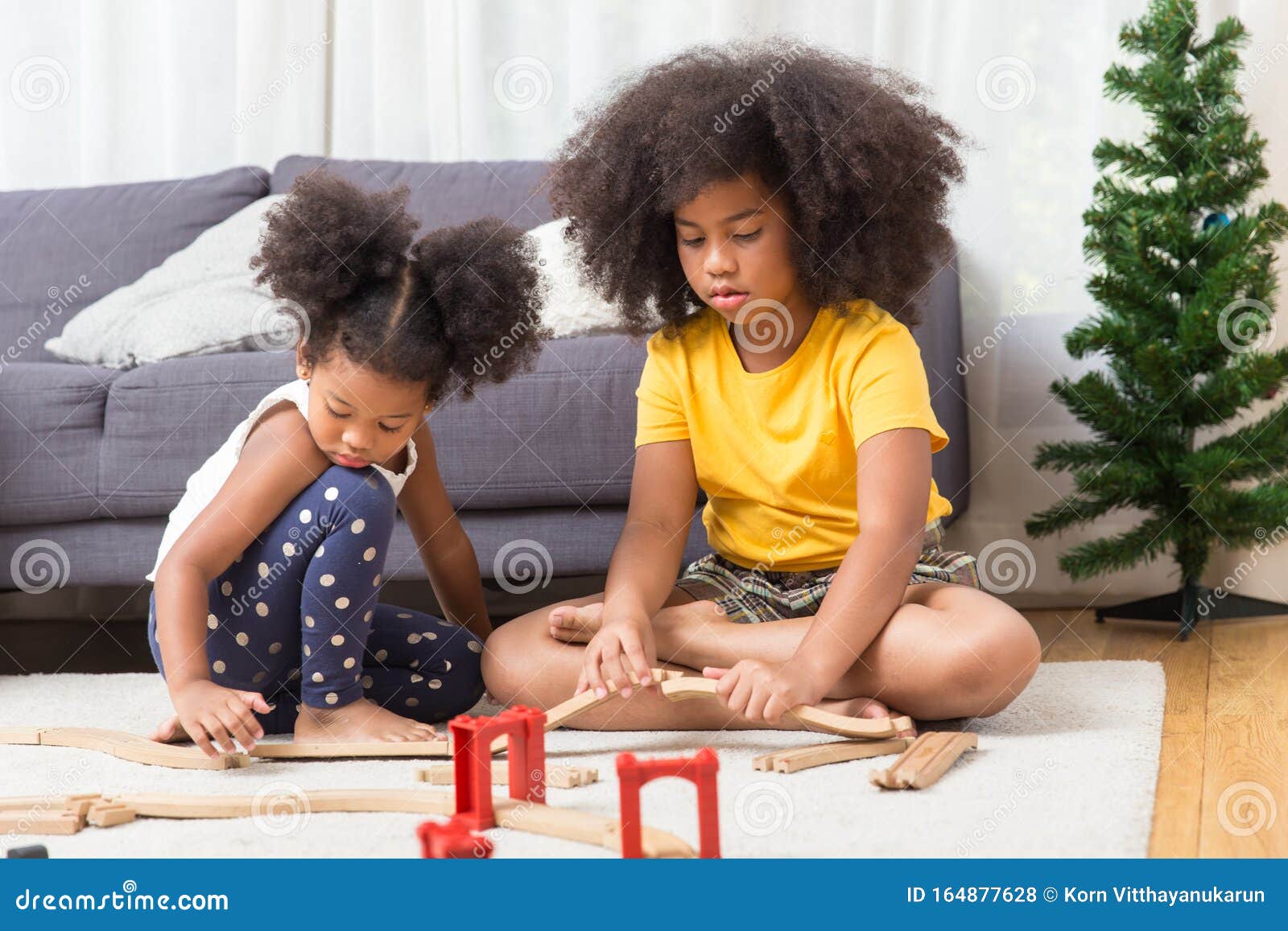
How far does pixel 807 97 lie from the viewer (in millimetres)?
1302

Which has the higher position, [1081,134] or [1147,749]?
[1081,134]

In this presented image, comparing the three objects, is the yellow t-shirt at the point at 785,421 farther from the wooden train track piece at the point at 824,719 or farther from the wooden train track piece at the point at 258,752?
the wooden train track piece at the point at 258,752

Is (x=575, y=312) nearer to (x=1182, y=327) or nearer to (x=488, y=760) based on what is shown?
(x=1182, y=327)

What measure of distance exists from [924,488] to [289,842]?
67 centimetres

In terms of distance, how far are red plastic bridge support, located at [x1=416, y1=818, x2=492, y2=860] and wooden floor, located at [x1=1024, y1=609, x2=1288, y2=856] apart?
1.50 ft

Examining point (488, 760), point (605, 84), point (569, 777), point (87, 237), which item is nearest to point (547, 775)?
point (569, 777)

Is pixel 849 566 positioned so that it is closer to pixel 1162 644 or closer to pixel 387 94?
pixel 1162 644

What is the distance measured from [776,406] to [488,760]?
1.88 feet

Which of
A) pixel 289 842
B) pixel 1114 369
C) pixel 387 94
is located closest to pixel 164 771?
pixel 289 842

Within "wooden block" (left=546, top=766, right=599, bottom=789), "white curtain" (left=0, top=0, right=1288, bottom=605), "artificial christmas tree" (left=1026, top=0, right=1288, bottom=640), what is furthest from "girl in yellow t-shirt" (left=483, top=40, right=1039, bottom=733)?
"white curtain" (left=0, top=0, right=1288, bottom=605)

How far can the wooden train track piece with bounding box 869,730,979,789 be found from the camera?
100 centimetres

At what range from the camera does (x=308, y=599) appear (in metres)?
1.21

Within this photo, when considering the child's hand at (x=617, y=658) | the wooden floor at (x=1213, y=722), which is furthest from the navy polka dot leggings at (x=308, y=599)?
the wooden floor at (x=1213, y=722)

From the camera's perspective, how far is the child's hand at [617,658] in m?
1.15
